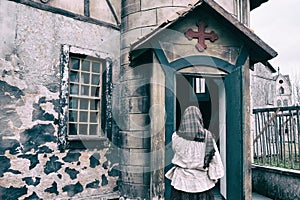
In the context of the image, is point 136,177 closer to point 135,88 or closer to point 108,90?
point 135,88

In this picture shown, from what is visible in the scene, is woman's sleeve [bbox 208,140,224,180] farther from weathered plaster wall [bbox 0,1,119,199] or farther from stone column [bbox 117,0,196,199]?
weathered plaster wall [bbox 0,1,119,199]

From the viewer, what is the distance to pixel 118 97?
7172 millimetres

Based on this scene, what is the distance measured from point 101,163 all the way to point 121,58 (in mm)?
2504

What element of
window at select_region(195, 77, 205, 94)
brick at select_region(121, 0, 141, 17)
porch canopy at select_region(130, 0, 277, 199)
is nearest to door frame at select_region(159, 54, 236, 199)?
porch canopy at select_region(130, 0, 277, 199)

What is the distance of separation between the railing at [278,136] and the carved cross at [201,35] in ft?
8.97

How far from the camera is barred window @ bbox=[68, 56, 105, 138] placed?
655 cm

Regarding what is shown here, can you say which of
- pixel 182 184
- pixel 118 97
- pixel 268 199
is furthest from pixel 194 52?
pixel 268 199

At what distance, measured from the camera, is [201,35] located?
6.02 m

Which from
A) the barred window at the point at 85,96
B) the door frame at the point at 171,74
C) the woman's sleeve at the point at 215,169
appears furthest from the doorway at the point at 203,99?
the woman's sleeve at the point at 215,169

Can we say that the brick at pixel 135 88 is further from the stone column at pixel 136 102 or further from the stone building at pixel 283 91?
the stone building at pixel 283 91

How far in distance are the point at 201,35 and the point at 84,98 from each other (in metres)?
2.87

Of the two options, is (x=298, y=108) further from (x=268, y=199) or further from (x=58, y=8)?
(x=58, y=8)

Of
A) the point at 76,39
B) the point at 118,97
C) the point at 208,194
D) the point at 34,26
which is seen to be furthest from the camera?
the point at 118,97

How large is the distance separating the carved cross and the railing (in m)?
2.73
